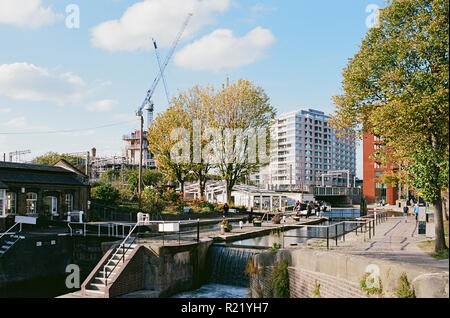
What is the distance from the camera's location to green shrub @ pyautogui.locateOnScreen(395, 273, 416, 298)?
8.84 meters

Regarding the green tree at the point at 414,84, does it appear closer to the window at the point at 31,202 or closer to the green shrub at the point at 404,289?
the green shrub at the point at 404,289

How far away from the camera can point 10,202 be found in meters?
29.2

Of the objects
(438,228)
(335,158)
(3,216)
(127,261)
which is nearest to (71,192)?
(3,216)

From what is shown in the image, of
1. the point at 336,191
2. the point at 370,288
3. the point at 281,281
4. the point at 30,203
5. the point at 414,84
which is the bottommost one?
the point at 281,281

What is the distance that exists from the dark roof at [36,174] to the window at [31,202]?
1166 millimetres

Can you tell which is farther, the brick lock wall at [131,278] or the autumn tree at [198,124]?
the autumn tree at [198,124]

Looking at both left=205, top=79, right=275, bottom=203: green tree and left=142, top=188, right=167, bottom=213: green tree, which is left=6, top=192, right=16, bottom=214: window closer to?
left=142, top=188, right=167, bottom=213: green tree

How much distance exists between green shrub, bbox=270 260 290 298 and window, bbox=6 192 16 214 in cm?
2441

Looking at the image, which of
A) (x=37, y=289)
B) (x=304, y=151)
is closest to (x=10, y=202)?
(x=37, y=289)

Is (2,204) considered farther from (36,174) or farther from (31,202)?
(36,174)

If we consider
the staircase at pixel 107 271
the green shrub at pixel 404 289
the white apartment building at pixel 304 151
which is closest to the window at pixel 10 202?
the staircase at pixel 107 271

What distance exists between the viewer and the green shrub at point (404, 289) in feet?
29.0

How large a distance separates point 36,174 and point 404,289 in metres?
31.1
